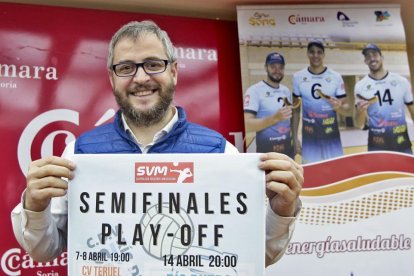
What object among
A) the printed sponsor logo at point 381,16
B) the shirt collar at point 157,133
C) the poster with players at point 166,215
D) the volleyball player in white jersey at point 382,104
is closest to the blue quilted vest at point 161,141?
Result: the shirt collar at point 157,133

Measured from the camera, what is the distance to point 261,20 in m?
1.89

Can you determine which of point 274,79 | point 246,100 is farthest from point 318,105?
point 246,100

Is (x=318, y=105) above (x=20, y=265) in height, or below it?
above

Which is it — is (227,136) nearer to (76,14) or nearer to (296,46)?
(296,46)

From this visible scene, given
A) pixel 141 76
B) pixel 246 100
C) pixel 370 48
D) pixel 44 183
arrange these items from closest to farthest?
pixel 44 183, pixel 141 76, pixel 246 100, pixel 370 48

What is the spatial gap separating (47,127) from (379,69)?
5.32 ft

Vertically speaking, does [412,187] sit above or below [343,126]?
below

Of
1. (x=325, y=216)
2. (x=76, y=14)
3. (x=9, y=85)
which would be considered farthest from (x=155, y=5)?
(x=325, y=216)

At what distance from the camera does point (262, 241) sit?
0.85 m

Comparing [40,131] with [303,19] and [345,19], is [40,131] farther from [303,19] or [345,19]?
[345,19]

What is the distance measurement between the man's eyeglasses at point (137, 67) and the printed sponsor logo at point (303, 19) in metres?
1.16

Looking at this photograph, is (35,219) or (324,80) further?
(324,80)

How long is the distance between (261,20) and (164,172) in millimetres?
1261

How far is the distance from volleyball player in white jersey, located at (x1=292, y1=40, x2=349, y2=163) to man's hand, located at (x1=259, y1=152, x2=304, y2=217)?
40.1 inches
